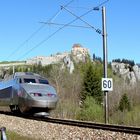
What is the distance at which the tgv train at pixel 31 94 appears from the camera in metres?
25.0

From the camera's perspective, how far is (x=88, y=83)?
88438 mm

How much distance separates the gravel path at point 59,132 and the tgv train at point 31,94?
1.94 metres

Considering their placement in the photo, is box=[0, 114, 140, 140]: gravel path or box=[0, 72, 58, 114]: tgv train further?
box=[0, 72, 58, 114]: tgv train

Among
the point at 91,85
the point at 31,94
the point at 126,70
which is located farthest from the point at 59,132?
the point at 126,70

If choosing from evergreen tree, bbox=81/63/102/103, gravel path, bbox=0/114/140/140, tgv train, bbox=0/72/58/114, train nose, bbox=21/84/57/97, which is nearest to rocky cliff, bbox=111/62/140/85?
evergreen tree, bbox=81/63/102/103

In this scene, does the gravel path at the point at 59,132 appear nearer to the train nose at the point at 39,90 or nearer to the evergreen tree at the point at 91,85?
the train nose at the point at 39,90

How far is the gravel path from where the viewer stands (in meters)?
14.8

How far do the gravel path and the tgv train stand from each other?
1943 mm

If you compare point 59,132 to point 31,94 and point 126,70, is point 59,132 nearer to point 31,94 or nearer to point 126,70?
point 31,94

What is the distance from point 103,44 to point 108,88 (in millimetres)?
3013

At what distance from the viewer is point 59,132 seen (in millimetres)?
17500

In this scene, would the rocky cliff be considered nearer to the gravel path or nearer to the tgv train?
the tgv train

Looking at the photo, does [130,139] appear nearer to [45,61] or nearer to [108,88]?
[108,88]

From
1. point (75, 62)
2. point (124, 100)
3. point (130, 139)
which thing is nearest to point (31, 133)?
point (130, 139)
